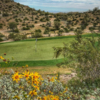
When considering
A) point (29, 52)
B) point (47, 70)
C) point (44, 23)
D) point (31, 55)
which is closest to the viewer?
point (47, 70)

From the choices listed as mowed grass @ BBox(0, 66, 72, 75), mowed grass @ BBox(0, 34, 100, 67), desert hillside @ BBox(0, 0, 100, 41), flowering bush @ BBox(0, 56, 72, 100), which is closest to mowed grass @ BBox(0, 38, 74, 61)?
mowed grass @ BBox(0, 34, 100, 67)

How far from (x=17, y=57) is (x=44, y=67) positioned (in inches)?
52.1

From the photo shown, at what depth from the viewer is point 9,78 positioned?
3096 mm

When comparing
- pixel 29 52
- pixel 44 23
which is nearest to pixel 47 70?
pixel 29 52

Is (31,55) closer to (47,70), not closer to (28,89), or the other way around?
(47,70)

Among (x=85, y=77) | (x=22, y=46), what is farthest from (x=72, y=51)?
(x=22, y=46)

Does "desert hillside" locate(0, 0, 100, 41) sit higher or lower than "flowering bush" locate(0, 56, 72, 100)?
higher

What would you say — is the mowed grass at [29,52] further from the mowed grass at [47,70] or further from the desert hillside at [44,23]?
the desert hillside at [44,23]

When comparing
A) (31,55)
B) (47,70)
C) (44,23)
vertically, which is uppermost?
(44,23)

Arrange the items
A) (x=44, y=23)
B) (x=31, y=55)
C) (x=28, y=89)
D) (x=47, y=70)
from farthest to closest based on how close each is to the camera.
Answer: (x=44, y=23) < (x=31, y=55) < (x=47, y=70) < (x=28, y=89)

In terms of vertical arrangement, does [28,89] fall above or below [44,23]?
below

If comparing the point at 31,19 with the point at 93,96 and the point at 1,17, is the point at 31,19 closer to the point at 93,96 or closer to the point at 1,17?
the point at 1,17

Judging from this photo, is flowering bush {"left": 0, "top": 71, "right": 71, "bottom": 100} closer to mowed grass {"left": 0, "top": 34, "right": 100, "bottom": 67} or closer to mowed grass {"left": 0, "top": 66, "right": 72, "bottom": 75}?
mowed grass {"left": 0, "top": 66, "right": 72, "bottom": 75}

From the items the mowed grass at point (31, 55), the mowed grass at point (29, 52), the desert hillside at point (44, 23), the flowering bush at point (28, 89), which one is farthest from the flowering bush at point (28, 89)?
the desert hillside at point (44, 23)
